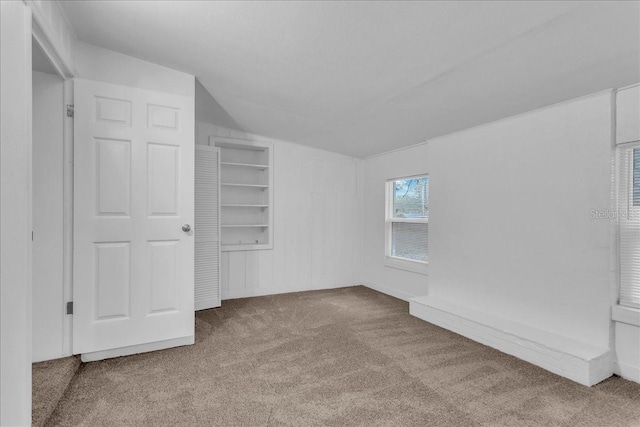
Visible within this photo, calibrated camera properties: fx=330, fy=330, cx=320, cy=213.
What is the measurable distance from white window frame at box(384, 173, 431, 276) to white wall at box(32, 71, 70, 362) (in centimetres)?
339

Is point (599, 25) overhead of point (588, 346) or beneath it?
overhead

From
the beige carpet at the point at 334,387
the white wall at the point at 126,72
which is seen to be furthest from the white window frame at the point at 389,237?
the white wall at the point at 126,72

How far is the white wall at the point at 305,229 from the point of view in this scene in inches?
168

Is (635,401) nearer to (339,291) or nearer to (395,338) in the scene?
(395,338)

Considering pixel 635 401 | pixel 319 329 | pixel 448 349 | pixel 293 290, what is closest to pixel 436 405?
pixel 448 349

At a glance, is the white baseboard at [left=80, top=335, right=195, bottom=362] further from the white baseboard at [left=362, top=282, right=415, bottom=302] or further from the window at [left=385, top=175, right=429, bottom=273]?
the window at [left=385, top=175, right=429, bottom=273]

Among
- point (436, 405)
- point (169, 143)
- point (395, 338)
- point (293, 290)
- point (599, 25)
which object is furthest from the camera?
point (293, 290)

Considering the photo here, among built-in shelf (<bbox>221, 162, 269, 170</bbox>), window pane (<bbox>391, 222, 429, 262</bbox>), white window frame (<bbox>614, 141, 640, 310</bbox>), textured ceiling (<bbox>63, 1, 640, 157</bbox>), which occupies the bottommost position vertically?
window pane (<bbox>391, 222, 429, 262</bbox>)

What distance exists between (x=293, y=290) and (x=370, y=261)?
120 cm

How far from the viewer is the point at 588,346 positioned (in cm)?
227

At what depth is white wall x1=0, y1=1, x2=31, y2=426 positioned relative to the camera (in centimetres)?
133

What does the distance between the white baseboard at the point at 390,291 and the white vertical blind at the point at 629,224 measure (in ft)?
6.98

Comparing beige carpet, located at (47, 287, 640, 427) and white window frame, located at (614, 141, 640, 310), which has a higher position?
white window frame, located at (614, 141, 640, 310)

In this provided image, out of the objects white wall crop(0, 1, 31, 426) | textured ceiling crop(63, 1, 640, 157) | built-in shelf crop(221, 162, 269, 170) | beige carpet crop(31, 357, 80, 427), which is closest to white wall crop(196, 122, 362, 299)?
built-in shelf crop(221, 162, 269, 170)
